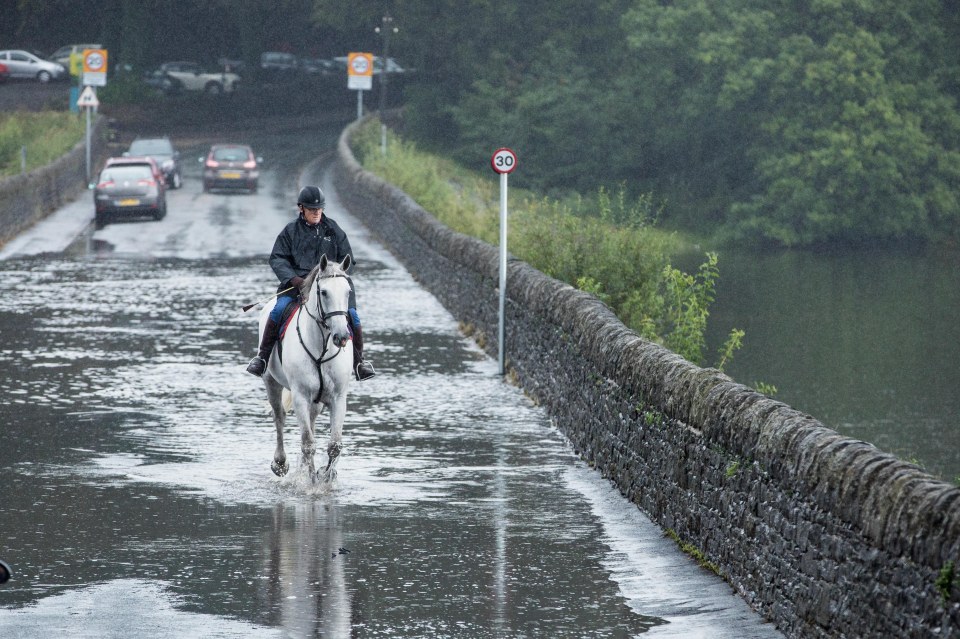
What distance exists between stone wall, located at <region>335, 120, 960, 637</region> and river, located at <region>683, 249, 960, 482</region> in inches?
878

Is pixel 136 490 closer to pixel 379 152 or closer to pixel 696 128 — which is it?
pixel 379 152

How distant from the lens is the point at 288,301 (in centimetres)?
1417

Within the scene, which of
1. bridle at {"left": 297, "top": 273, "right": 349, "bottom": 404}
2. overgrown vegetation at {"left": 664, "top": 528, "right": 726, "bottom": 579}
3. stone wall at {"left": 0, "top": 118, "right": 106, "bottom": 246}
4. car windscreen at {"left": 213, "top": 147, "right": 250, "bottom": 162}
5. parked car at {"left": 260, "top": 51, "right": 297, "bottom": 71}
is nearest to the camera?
overgrown vegetation at {"left": 664, "top": 528, "right": 726, "bottom": 579}

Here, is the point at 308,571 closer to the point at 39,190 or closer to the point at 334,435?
the point at 334,435

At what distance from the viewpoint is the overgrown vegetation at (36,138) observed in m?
55.7

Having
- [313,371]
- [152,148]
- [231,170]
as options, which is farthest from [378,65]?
[313,371]

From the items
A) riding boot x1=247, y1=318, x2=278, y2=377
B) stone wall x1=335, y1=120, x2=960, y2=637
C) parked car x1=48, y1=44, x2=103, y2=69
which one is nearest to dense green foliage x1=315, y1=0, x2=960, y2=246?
parked car x1=48, y1=44, x2=103, y2=69

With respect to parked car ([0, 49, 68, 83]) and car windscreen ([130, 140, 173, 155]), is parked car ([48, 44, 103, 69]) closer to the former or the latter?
parked car ([0, 49, 68, 83])

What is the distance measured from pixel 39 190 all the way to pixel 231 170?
12046 mm

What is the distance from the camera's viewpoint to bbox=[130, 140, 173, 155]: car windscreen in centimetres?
6041

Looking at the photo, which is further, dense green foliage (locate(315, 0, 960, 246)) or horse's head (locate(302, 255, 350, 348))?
dense green foliage (locate(315, 0, 960, 246))

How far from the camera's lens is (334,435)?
13.5m

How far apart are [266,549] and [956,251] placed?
66.1m

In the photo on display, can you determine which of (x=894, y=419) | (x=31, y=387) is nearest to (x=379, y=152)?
(x=894, y=419)
